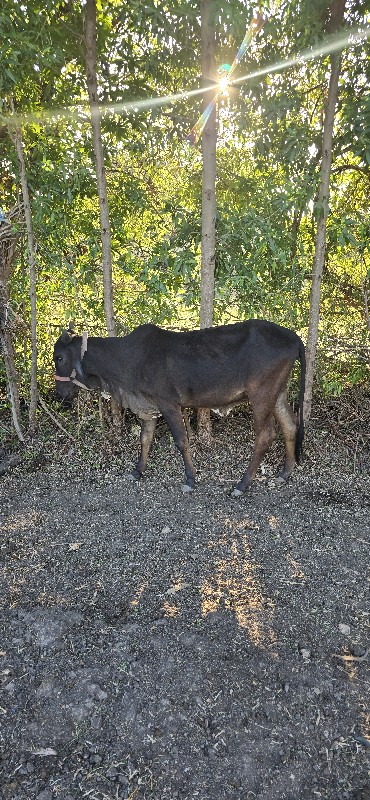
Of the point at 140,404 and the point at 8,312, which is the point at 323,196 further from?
the point at 8,312

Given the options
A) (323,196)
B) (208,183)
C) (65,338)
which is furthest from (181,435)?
(323,196)

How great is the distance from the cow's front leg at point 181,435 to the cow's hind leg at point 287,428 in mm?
926

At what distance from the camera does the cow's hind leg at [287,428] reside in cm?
522

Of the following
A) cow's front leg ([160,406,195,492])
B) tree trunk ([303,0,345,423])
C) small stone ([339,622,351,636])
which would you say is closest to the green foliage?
tree trunk ([303,0,345,423])

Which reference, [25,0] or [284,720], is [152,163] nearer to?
[25,0]

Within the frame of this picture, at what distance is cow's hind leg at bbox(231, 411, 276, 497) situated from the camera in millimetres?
4957

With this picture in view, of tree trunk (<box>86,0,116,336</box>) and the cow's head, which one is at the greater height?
tree trunk (<box>86,0,116,336</box>)

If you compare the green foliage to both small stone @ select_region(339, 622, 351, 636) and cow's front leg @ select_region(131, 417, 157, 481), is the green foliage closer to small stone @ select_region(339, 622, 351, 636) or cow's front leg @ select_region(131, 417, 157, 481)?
cow's front leg @ select_region(131, 417, 157, 481)

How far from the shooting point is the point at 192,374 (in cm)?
492

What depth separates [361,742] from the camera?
7.70 ft

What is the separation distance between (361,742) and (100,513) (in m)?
2.80

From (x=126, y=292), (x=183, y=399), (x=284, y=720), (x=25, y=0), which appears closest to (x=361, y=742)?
(x=284, y=720)

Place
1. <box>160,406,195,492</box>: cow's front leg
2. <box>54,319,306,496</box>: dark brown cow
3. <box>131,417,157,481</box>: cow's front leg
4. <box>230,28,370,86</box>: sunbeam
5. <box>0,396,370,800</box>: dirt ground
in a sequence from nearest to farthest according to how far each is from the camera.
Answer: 1. <box>0,396,370,800</box>: dirt ground
2. <box>230,28,370,86</box>: sunbeam
3. <box>54,319,306,496</box>: dark brown cow
4. <box>160,406,195,492</box>: cow's front leg
5. <box>131,417,157,481</box>: cow's front leg

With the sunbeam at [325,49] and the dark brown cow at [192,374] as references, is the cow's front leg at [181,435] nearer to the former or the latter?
the dark brown cow at [192,374]
